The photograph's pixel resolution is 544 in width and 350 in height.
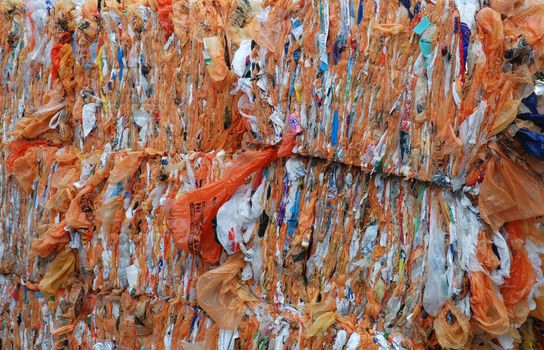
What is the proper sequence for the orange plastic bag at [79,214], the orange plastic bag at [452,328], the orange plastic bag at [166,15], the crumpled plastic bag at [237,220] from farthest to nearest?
the orange plastic bag at [79,214]
the orange plastic bag at [166,15]
the crumpled plastic bag at [237,220]
the orange plastic bag at [452,328]

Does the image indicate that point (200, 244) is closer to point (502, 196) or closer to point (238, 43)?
point (238, 43)

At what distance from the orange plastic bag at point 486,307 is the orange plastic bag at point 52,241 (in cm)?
251

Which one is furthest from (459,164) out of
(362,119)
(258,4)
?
(258,4)

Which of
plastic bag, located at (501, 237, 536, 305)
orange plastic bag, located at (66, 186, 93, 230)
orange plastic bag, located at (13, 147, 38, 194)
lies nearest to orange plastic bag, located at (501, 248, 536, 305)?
plastic bag, located at (501, 237, 536, 305)

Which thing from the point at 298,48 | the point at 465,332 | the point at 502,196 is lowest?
the point at 465,332

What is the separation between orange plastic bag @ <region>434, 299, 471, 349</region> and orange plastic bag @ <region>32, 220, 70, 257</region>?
2.40m

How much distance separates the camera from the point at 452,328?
280 cm

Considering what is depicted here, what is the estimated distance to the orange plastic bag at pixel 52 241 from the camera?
430cm

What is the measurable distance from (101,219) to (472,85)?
7.42 ft

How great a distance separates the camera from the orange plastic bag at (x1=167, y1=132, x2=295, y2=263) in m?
3.41

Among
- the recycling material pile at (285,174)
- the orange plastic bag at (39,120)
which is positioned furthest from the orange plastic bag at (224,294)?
the orange plastic bag at (39,120)

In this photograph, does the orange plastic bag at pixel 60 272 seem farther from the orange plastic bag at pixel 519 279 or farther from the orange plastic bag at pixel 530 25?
the orange plastic bag at pixel 530 25

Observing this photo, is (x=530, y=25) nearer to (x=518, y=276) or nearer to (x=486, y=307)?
(x=518, y=276)

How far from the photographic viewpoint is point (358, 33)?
9.93 ft
